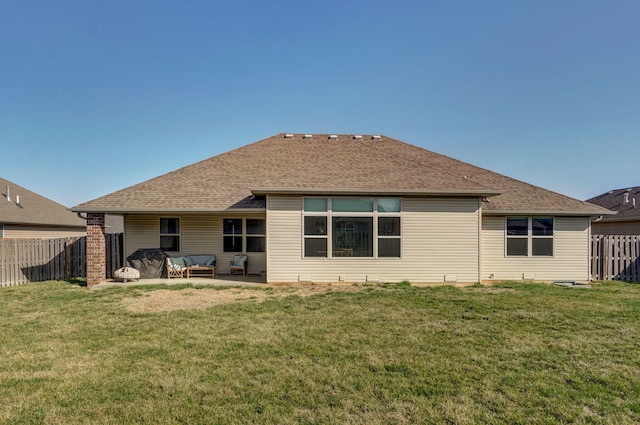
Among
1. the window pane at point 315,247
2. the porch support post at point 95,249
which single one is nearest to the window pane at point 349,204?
the window pane at point 315,247

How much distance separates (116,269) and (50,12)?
8846 mm

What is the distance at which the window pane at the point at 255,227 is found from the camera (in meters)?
12.8

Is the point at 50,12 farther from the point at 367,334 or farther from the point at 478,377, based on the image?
the point at 478,377

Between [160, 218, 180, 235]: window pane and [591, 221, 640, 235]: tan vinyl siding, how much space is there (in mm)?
23966

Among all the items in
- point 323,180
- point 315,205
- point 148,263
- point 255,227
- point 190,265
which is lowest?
point 190,265

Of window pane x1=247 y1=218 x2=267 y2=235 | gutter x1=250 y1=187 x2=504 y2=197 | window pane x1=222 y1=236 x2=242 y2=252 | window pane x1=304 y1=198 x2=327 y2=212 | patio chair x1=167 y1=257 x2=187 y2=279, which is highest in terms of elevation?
gutter x1=250 y1=187 x2=504 y2=197

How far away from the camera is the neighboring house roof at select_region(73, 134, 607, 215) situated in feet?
34.7

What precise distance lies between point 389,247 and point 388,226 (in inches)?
27.8

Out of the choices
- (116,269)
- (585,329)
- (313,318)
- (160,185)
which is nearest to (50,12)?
(160,185)

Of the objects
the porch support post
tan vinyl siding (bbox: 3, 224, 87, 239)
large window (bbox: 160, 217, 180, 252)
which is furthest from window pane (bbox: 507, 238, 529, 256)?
tan vinyl siding (bbox: 3, 224, 87, 239)

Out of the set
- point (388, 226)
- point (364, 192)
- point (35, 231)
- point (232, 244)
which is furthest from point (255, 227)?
point (35, 231)

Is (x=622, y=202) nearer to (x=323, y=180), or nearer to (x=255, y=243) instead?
(x=323, y=180)

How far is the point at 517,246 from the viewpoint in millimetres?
11633

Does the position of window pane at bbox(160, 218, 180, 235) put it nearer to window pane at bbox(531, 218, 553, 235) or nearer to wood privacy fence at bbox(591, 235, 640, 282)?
window pane at bbox(531, 218, 553, 235)
